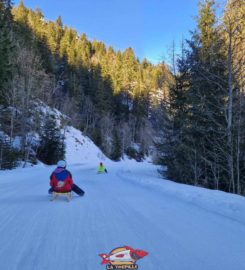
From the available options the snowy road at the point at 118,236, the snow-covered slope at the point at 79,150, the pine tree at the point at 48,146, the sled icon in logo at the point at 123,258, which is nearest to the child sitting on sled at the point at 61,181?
the snowy road at the point at 118,236

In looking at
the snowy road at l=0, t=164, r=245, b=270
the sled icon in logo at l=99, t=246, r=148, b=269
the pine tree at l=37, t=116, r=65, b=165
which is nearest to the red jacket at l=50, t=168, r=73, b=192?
the snowy road at l=0, t=164, r=245, b=270

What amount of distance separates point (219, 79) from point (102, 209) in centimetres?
1098

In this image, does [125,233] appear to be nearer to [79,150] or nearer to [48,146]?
[48,146]

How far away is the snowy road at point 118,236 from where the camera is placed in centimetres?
367

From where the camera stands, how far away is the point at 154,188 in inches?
478

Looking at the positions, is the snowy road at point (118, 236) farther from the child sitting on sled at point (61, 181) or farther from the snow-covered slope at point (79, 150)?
the snow-covered slope at point (79, 150)

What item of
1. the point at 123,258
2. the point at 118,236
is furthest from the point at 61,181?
the point at 123,258

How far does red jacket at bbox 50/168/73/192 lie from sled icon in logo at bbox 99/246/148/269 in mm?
5143

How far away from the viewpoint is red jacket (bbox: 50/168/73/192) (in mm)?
8766

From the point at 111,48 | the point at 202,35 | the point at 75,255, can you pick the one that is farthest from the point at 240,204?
the point at 111,48

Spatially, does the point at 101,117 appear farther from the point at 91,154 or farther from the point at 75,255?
the point at 75,255

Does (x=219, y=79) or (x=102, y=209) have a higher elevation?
(x=219, y=79)

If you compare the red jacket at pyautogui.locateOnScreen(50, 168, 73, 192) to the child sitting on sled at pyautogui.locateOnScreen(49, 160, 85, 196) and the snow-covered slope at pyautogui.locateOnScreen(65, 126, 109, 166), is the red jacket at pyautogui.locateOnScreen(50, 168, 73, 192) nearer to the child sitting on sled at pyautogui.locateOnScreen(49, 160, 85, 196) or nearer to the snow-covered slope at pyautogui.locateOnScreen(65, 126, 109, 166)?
the child sitting on sled at pyautogui.locateOnScreen(49, 160, 85, 196)

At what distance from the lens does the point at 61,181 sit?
8828mm
